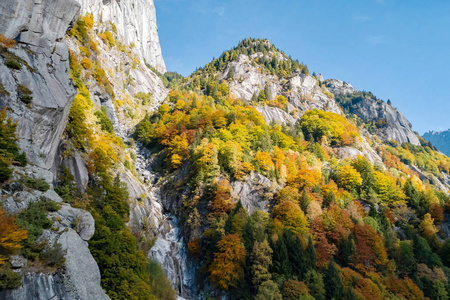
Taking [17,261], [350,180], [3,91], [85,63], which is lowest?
[17,261]

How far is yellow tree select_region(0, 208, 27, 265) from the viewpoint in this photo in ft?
40.3

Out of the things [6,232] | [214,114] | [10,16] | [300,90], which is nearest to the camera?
[6,232]

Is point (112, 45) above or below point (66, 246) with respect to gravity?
above

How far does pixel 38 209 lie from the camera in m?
16.1

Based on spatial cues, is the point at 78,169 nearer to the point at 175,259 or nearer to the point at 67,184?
the point at 67,184

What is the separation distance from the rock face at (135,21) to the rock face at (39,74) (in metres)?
55.5

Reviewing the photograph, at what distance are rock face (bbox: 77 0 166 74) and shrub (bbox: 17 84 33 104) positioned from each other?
68.3m

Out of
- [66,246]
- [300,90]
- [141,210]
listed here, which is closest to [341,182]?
[141,210]

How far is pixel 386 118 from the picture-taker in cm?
17500

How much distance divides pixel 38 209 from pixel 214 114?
56119 millimetres

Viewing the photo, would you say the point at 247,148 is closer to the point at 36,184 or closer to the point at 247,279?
the point at 247,279

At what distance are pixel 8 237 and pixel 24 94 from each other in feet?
44.5

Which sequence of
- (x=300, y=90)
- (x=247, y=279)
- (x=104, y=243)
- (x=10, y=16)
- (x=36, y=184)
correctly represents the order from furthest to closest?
(x=300, y=90)
(x=247, y=279)
(x=10, y=16)
(x=104, y=243)
(x=36, y=184)

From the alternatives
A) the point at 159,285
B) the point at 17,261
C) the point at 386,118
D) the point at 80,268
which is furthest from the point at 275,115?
the point at 386,118
